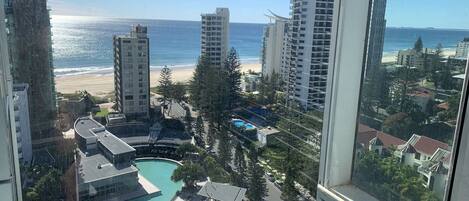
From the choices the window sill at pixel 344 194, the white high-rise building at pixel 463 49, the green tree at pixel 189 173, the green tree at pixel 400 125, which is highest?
the white high-rise building at pixel 463 49

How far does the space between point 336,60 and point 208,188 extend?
1395 millimetres

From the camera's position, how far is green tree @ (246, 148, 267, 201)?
2145 mm

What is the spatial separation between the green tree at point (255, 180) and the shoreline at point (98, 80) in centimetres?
62

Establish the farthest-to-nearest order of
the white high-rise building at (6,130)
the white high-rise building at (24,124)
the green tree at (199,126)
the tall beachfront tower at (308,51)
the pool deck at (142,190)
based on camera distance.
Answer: the green tree at (199,126) < the pool deck at (142,190) < the tall beachfront tower at (308,51) < the white high-rise building at (24,124) < the white high-rise building at (6,130)

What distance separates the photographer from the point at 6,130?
83 centimetres

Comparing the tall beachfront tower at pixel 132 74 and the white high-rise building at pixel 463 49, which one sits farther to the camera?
the tall beachfront tower at pixel 132 74

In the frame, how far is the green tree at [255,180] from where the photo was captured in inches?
84.4

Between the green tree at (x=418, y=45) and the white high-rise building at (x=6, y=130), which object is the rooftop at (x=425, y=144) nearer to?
the green tree at (x=418, y=45)

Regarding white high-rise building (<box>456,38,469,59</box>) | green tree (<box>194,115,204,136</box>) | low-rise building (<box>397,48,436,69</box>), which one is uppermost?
white high-rise building (<box>456,38,469,59</box>)

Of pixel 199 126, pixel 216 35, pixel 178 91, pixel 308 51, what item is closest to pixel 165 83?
pixel 178 91

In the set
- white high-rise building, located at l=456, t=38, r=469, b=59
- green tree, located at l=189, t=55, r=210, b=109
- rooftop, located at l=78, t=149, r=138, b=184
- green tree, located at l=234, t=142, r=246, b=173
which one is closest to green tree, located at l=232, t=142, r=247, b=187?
green tree, located at l=234, t=142, r=246, b=173

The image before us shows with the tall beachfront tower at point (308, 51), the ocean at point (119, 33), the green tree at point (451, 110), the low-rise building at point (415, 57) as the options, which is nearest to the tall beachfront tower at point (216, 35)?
the ocean at point (119, 33)

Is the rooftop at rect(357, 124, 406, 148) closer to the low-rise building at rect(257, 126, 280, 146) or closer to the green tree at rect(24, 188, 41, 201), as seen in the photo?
the low-rise building at rect(257, 126, 280, 146)

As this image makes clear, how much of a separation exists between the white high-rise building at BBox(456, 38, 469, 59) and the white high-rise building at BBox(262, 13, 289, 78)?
1.33m
